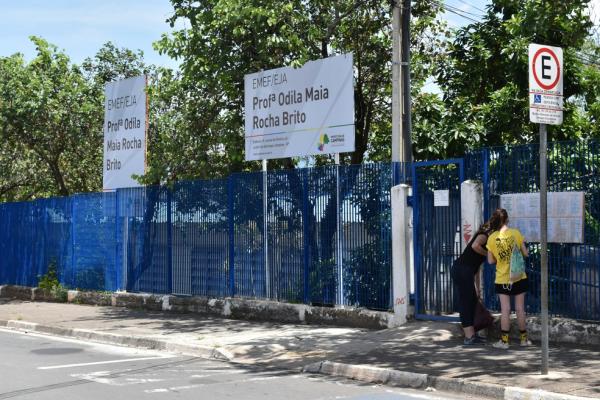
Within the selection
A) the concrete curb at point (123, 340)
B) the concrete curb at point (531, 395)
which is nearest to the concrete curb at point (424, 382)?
the concrete curb at point (531, 395)

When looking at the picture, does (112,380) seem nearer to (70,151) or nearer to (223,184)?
(223,184)

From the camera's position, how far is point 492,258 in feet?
33.6

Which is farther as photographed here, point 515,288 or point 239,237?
point 239,237

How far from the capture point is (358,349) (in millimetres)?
10617

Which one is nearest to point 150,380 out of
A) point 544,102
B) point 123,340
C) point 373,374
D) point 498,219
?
point 373,374

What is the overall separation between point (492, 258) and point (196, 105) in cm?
851

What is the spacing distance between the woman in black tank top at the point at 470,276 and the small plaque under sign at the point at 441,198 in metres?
1.01

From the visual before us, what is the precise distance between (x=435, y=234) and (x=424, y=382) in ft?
11.8

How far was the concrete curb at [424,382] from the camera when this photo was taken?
→ 760 centimetres

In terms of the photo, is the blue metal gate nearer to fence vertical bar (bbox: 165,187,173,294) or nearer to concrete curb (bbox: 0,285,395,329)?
concrete curb (bbox: 0,285,395,329)

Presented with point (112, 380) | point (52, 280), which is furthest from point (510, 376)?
point (52, 280)

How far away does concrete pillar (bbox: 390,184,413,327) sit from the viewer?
1193cm

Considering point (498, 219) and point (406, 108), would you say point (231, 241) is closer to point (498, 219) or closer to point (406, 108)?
point (406, 108)

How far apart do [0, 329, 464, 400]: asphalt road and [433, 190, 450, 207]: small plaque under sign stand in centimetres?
354
